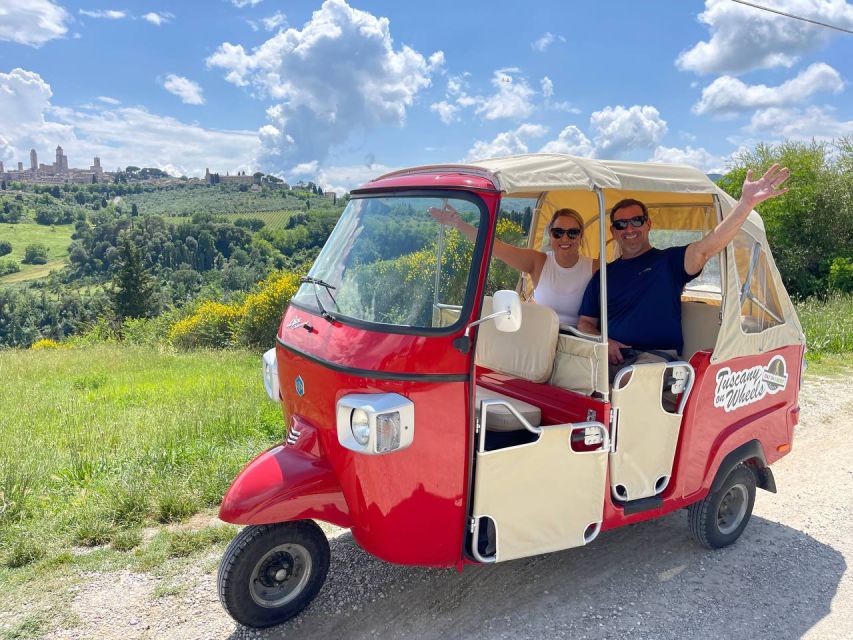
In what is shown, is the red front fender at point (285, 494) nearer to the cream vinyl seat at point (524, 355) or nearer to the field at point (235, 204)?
the cream vinyl seat at point (524, 355)

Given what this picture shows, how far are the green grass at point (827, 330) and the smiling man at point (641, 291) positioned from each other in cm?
747

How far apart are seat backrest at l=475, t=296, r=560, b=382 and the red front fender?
125cm

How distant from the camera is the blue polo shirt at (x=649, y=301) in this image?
4086mm

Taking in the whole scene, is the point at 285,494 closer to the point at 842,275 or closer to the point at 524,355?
the point at 524,355

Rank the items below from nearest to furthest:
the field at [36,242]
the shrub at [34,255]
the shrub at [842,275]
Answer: the shrub at [842,275], the field at [36,242], the shrub at [34,255]

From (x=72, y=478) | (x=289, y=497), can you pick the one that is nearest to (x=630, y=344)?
(x=289, y=497)

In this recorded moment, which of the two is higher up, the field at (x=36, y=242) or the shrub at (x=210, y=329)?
the shrub at (x=210, y=329)

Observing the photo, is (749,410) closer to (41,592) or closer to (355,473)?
(355,473)

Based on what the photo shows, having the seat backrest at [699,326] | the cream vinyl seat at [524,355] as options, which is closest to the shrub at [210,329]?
the cream vinyl seat at [524,355]

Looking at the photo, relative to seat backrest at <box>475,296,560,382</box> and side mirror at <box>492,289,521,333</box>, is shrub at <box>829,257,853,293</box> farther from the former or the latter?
side mirror at <box>492,289,521,333</box>

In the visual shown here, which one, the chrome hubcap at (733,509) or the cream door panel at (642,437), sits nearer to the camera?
the cream door panel at (642,437)

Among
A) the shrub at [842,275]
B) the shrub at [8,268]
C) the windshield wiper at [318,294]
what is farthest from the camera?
the shrub at [8,268]

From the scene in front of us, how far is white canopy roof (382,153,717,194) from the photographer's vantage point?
3.15 m

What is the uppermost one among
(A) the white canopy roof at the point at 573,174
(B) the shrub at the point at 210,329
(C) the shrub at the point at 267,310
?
(A) the white canopy roof at the point at 573,174
